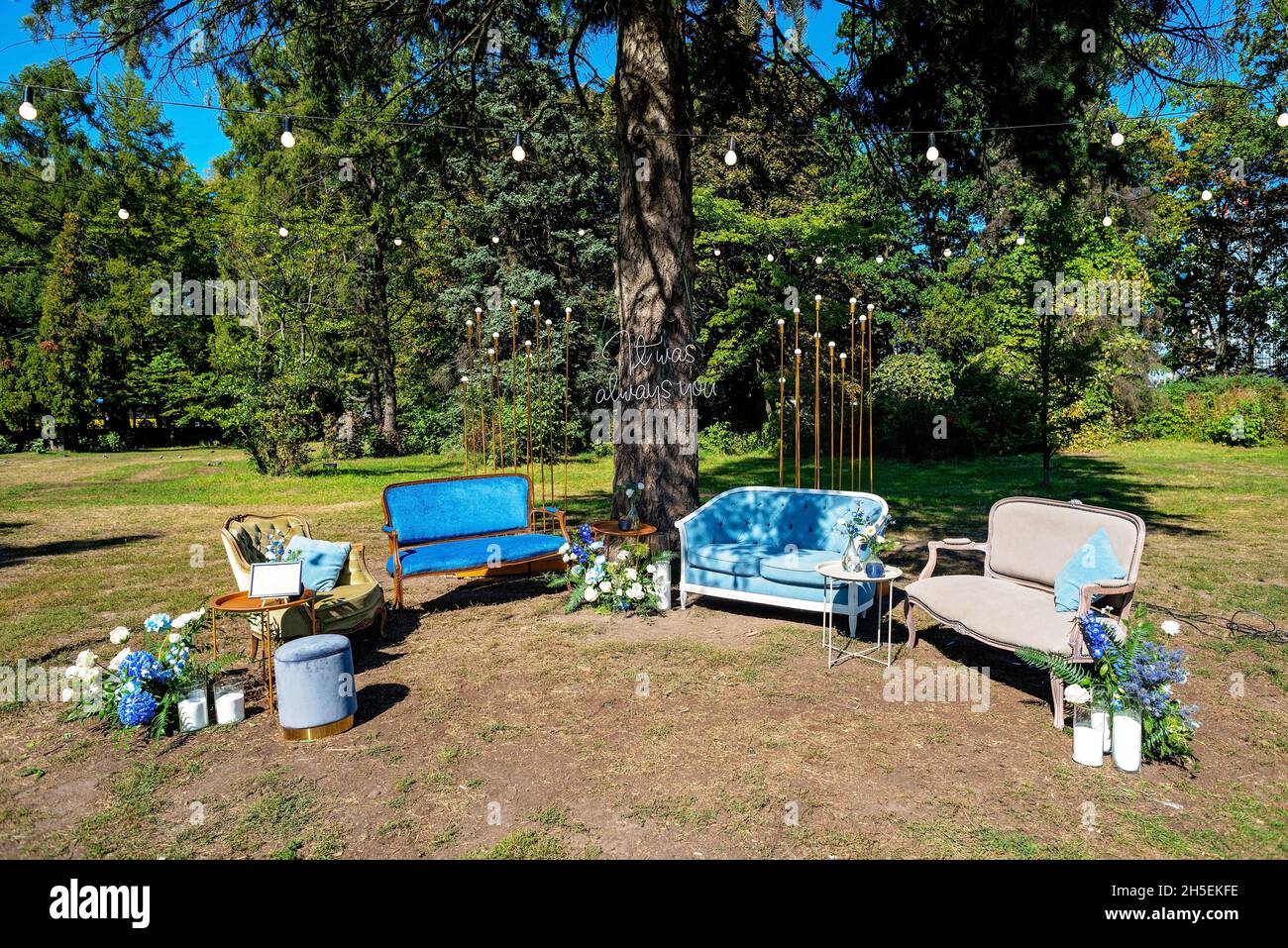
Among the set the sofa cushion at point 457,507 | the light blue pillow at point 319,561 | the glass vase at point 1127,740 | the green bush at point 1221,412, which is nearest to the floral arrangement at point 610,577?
the sofa cushion at point 457,507

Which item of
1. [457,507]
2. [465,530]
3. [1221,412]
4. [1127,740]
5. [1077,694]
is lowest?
[1127,740]

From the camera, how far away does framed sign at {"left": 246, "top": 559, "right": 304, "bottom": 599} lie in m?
4.51

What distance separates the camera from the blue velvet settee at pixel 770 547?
5.95 metres

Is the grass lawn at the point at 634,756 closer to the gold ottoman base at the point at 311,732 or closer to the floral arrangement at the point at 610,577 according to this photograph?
the gold ottoman base at the point at 311,732

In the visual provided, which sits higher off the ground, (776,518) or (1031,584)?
(776,518)

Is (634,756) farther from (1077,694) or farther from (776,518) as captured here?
(776,518)

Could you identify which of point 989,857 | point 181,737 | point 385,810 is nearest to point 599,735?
point 385,810

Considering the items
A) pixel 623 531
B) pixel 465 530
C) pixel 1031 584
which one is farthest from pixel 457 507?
pixel 1031 584

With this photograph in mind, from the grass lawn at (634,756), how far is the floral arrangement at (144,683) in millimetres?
139

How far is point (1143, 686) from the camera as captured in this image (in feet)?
12.0

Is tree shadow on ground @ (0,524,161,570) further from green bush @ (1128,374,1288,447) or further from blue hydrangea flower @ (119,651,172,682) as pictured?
green bush @ (1128,374,1288,447)

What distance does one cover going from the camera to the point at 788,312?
20.7 metres

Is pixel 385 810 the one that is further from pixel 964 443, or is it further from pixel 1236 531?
pixel 964 443

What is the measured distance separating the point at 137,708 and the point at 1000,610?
16.6 ft
